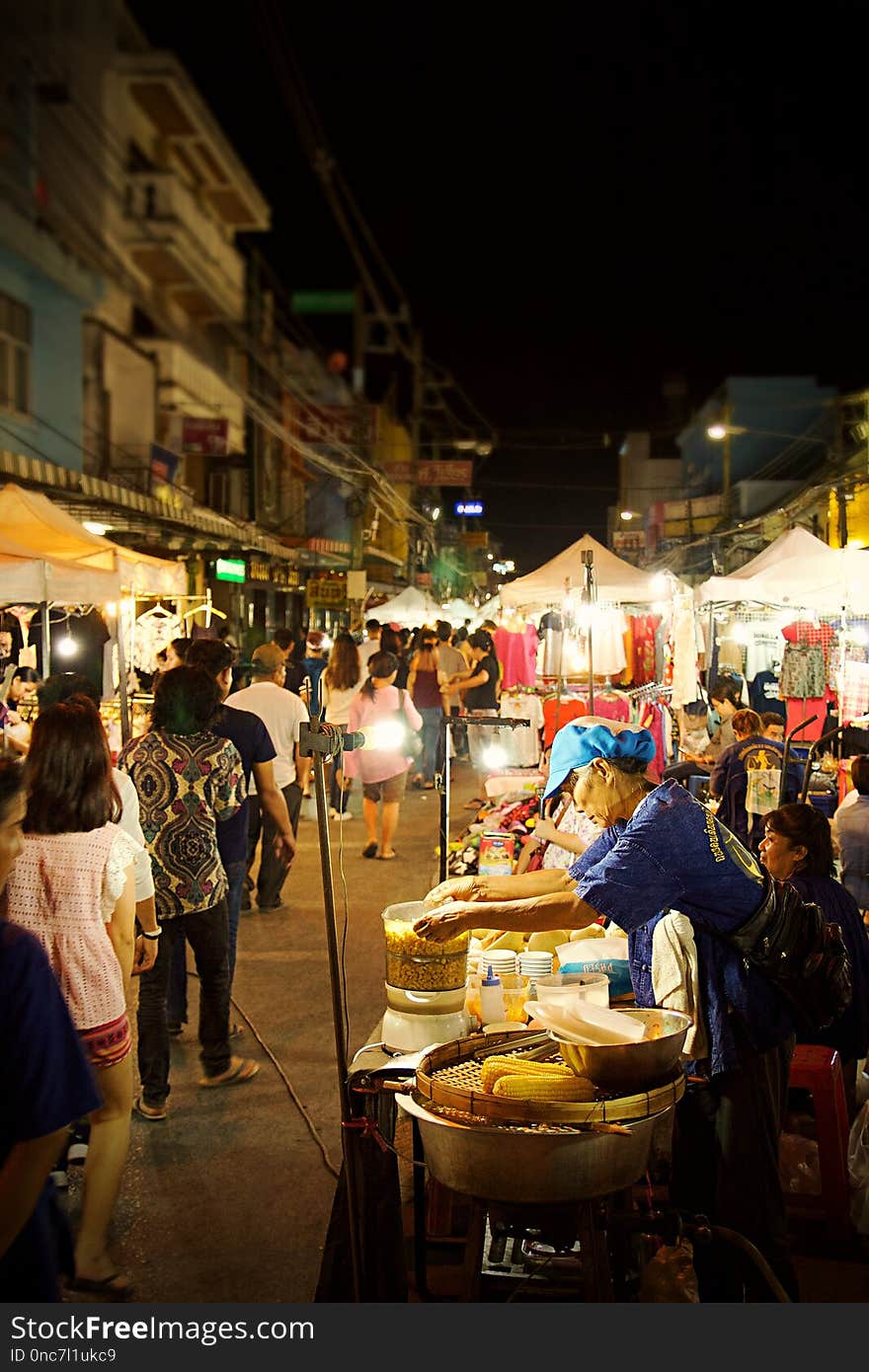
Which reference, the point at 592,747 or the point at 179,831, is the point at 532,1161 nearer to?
the point at 592,747

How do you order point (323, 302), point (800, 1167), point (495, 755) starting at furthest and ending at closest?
point (323, 302) → point (495, 755) → point (800, 1167)

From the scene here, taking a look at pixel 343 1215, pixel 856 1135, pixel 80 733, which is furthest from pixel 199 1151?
pixel 856 1135

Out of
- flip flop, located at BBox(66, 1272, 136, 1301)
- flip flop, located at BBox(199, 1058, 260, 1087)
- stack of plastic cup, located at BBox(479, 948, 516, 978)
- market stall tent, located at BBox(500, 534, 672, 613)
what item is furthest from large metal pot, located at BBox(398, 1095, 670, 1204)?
market stall tent, located at BBox(500, 534, 672, 613)

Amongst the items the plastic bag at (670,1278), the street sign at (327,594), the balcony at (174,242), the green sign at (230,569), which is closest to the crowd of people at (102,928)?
the plastic bag at (670,1278)

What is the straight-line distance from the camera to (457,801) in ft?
44.3

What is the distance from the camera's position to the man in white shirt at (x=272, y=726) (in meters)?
7.99

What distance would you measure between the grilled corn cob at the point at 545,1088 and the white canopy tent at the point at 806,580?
7485mm

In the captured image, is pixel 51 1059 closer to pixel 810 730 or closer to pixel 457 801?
pixel 810 730

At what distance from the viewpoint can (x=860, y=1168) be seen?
394 centimetres

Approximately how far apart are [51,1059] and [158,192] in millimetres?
23957

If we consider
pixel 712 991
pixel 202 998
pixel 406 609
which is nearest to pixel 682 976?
pixel 712 991

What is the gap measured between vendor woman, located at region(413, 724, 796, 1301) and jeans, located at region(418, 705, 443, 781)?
36.2ft

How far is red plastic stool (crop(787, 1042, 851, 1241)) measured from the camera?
3898mm

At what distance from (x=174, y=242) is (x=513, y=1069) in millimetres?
22973
